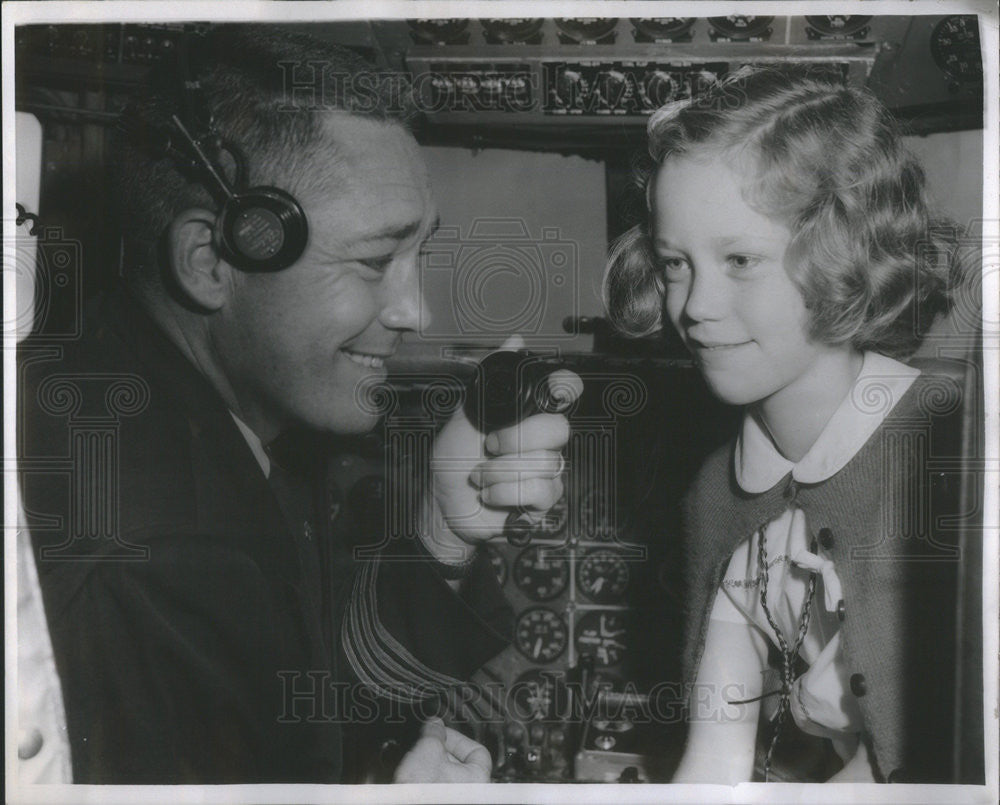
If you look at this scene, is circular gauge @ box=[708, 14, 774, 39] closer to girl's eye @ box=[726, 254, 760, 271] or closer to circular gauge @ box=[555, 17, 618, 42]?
circular gauge @ box=[555, 17, 618, 42]

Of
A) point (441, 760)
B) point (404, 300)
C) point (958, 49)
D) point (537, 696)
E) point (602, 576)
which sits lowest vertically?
point (441, 760)

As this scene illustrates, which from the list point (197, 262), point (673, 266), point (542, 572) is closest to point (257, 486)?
point (197, 262)

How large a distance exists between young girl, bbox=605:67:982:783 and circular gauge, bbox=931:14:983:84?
18 cm

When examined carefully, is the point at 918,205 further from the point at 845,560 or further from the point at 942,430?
the point at 845,560

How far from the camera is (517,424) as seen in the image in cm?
A: 162

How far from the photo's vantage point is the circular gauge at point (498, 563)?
1.62 metres

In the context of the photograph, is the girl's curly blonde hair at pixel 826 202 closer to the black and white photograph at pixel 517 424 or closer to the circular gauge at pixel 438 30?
the black and white photograph at pixel 517 424

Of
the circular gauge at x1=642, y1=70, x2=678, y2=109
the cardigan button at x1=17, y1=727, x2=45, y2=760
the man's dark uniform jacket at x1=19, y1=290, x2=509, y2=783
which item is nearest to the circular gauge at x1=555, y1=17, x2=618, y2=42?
the circular gauge at x1=642, y1=70, x2=678, y2=109

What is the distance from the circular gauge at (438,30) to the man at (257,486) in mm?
119

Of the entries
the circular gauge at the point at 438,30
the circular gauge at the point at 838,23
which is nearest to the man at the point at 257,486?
the circular gauge at the point at 438,30

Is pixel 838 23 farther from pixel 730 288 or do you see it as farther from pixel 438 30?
pixel 438 30

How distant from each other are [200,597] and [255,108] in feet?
2.86

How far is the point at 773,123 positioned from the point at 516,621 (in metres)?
0.99

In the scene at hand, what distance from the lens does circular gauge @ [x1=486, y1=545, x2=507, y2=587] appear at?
1.62 metres
